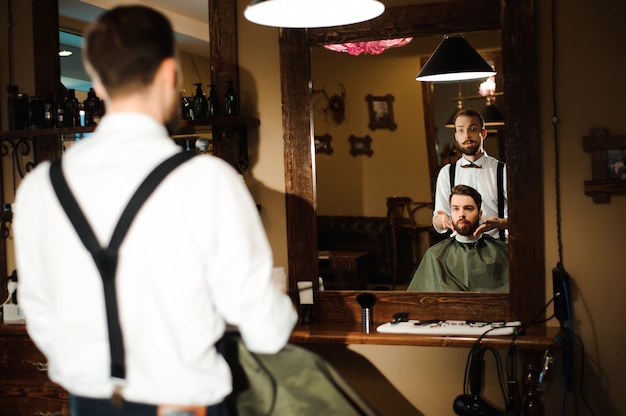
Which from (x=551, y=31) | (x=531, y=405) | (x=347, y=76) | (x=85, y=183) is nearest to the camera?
(x=85, y=183)

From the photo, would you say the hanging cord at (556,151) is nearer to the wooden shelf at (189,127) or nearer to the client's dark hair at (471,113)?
the client's dark hair at (471,113)

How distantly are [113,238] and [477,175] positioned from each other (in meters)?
2.18

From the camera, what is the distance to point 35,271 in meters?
1.82

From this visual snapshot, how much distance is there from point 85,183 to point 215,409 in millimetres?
589

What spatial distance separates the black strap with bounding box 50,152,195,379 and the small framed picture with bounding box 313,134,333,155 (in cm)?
202

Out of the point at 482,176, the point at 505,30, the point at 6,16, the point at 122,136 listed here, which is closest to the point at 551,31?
the point at 505,30

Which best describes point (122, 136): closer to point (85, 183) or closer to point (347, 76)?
point (85, 183)

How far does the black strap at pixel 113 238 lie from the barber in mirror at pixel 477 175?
202 centimetres

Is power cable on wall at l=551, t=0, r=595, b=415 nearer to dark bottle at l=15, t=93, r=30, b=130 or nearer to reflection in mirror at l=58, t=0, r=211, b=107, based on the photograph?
reflection in mirror at l=58, t=0, r=211, b=107

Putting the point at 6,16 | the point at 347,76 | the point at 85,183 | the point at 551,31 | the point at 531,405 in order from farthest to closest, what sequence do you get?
the point at 6,16 < the point at 347,76 < the point at 551,31 < the point at 531,405 < the point at 85,183

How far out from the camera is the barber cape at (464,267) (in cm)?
348

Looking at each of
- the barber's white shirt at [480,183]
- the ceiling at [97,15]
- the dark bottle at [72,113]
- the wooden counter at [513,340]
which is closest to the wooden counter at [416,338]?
the wooden counter at [513,340]

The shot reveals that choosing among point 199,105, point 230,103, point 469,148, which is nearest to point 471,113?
point 469,148

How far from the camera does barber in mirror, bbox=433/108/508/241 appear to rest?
345 centimetres
